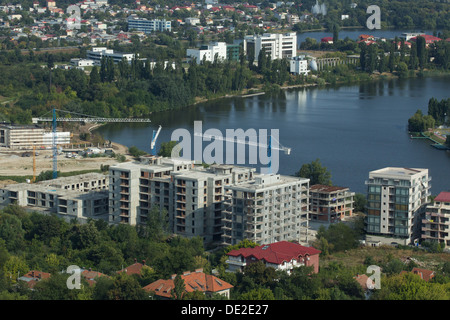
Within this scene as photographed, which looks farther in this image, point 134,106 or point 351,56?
point 351,56

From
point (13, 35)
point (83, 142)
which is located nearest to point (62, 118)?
point (83, 142)

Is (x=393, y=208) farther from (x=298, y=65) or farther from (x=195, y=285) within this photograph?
(x=298, y=65)

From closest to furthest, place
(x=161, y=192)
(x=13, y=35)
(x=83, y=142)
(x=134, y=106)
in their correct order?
(x=161, y=192) < (x=83, y=142) < (x=134, y=106) < (x=13, y=35)

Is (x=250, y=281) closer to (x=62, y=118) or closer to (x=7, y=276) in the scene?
(x=7, y=276)

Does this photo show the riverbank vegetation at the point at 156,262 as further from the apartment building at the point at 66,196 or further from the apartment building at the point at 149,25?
the apartment building at the point at 149,25

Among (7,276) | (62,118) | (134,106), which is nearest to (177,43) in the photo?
(134,106)

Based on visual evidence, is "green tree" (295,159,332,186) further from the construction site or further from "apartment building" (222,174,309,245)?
the construction site

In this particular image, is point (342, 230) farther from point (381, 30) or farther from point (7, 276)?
point (381, 30)

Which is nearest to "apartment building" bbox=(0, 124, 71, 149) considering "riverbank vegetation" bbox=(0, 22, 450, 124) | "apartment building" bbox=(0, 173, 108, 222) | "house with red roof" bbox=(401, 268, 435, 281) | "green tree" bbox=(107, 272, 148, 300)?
"riverbank vegetation" bbox=(0, 22, 450, 124)

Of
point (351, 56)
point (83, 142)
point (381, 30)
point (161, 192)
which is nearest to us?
point (161, 192)
